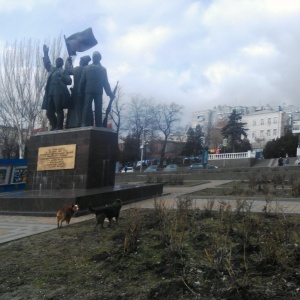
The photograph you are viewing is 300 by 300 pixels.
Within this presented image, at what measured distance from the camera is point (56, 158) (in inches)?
542

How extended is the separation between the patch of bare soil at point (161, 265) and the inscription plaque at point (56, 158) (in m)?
6.78

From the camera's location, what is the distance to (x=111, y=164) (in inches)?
544

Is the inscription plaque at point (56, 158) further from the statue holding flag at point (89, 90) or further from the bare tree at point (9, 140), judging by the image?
the bare tree at point (9, 140)

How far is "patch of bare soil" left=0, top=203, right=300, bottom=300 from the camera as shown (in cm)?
376

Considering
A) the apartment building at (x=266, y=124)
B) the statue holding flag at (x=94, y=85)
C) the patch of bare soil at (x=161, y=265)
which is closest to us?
the patch of bare soil at (x=161, y=265)

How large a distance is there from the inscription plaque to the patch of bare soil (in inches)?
267

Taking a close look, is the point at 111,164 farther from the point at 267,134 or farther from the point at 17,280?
the point at 267,134

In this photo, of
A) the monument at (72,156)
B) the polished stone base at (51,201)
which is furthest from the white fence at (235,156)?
the polished stone base at (51,201)

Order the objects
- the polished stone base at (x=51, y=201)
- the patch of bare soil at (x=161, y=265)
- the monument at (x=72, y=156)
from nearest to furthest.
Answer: the patch of bare soil at (x=161, y=265) < the polished stone base at (x=51, y=201) < the monument at (x=72, y=156)

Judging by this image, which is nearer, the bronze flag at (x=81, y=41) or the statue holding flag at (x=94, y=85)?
the statue holding flag at (x=94, y=85)

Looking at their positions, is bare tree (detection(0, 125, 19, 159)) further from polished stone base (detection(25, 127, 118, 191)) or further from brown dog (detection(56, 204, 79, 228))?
brown dog (detection(56, 204, 79, 228))

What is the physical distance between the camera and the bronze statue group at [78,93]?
1402cm

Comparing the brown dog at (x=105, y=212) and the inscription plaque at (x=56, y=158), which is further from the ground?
the inscription plaque at (x=56, y=158)

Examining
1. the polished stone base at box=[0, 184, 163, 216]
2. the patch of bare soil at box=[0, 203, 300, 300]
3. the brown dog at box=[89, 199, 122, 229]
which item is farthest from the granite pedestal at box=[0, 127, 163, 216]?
the patch of bare soil at box=[0, 203, 300, 300]
